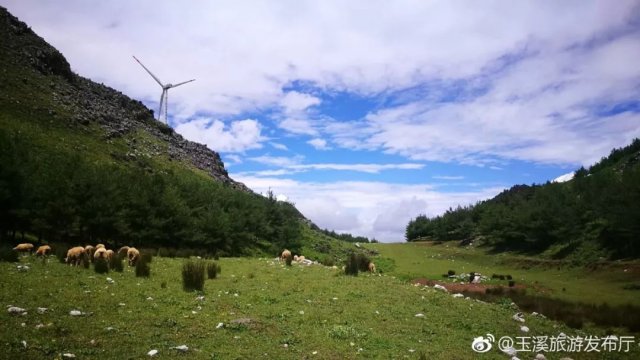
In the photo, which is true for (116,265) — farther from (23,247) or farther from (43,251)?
(23,247)

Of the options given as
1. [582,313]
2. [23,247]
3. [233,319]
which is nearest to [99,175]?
[23,247]

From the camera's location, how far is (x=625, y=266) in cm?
5278

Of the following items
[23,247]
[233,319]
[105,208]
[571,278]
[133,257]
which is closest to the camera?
[233,319]

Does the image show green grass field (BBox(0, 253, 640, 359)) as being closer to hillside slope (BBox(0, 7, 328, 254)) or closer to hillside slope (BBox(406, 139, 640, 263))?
hillside slope (BBox(0, 7, 328, 254))

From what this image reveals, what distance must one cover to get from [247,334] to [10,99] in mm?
107464

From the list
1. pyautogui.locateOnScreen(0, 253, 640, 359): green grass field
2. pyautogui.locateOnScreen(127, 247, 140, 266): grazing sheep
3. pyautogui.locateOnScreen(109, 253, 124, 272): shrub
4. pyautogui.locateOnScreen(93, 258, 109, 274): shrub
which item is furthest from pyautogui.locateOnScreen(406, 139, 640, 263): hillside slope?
pyautogui.locateOnScreen(93, 258, 109, 274): shrub

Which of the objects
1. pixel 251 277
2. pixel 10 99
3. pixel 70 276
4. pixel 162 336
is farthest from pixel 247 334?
pixel 10 99

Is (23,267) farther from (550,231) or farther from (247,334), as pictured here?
(550,231)

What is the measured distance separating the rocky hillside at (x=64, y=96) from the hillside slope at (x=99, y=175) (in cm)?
40

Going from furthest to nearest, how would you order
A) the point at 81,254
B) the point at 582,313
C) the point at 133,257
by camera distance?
the point at 133,257
the point at 582,313
the point at 81,254

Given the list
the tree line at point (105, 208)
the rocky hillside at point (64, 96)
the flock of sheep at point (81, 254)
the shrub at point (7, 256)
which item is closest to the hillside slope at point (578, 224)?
the tree line at point (105, 208)

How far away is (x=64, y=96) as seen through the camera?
11750 centimetres

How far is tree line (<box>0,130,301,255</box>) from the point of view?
40.1m

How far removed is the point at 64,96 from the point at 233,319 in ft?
409
